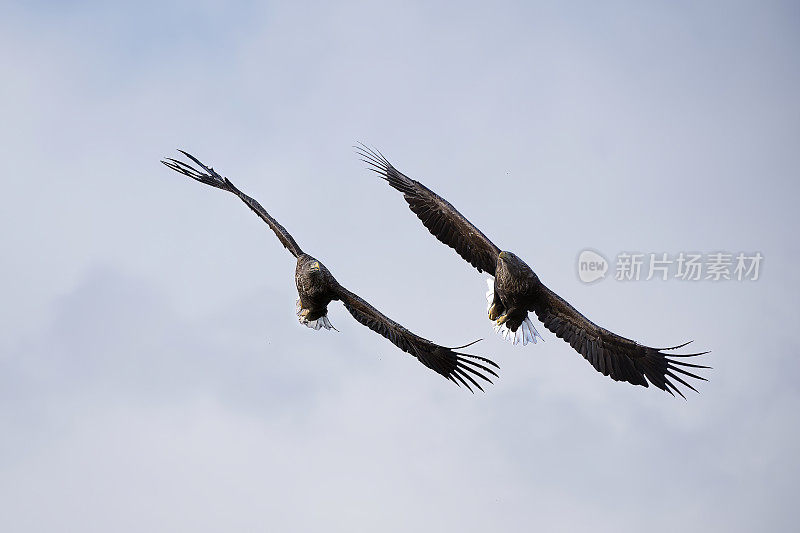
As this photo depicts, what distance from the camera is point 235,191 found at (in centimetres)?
1873

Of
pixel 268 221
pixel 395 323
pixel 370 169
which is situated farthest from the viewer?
pixel 370 169

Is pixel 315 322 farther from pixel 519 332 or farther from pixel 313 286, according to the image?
pixel 519 332

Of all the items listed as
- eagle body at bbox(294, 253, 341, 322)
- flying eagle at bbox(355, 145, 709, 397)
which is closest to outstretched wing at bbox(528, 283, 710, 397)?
flying eagle at bbox(355, 145, 709, 397)

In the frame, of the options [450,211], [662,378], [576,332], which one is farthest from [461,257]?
[662,378]

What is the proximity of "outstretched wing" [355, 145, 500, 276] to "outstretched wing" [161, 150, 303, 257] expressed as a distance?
1.86m

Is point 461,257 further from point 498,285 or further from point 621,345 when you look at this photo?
point 621,345

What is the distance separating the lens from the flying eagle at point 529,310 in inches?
688

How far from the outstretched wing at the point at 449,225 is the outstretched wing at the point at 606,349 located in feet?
3.00

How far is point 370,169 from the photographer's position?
19266 mm

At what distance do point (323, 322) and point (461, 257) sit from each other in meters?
2.05

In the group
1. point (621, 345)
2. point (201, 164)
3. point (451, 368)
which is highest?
point (201, 164)

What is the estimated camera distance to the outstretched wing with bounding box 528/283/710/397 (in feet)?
57.5

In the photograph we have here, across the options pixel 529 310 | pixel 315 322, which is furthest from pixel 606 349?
pixel 315 322

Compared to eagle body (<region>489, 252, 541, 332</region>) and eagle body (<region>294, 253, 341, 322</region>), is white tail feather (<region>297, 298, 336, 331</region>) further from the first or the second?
eagle body (<region>489, 252, 541, 332</region>)
